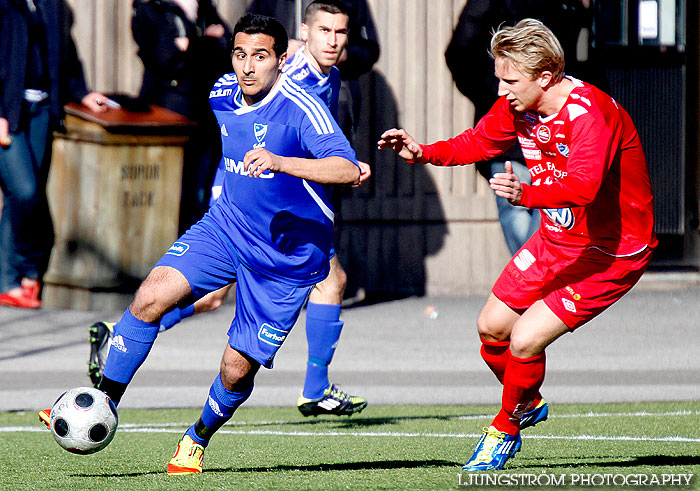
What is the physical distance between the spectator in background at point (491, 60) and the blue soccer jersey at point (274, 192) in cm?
372

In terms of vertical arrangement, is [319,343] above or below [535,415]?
above

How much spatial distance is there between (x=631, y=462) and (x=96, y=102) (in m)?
7.21

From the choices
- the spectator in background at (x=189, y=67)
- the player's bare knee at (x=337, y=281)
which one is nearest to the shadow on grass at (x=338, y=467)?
the player's bare knee at (x=337, y=281)

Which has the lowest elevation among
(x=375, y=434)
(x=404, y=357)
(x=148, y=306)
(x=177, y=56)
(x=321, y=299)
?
(x=404, y=357)

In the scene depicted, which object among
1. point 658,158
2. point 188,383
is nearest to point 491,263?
point 658,158

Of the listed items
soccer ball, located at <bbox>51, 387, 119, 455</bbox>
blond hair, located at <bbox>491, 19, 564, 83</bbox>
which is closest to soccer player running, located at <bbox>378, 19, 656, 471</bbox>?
blond hair, located at <bbox>491, 19, 564, 83</bbox>

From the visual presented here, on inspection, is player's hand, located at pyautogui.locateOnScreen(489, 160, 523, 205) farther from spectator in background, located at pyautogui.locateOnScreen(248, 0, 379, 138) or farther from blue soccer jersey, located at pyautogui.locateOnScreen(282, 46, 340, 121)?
spectator in background, located at pyautogui.locateOnScreen(248, 0, 379, 138)

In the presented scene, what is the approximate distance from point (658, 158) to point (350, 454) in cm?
810

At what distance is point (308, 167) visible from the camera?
499cm

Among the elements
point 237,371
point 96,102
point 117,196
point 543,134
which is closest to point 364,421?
point 237,371

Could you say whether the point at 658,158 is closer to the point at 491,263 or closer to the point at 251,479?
the point at 491,263

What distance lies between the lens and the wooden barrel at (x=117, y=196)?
1123 cm

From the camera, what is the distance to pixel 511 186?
4.73 meters

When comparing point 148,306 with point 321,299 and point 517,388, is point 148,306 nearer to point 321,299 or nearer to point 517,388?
point 517,388
